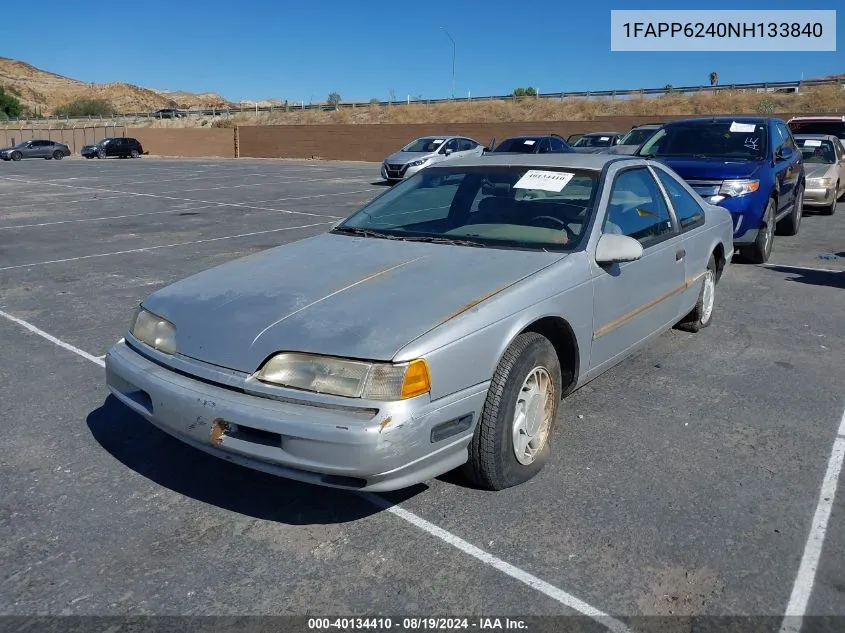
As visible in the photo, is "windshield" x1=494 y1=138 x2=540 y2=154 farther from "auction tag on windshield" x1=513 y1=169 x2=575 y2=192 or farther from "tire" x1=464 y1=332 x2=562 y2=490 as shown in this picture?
"tire" x1=464 y1=332 x2=562 y2=490

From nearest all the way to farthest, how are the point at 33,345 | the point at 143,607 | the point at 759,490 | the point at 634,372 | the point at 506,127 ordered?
1. the point at 143,607
2. the point at 759,490
3. the point at 634,372
4. the point at 33,345
5. the point at 506,127

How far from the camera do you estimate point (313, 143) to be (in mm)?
47562

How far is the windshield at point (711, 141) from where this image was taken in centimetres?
893

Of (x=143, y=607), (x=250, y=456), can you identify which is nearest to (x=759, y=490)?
(x=250, y=456)

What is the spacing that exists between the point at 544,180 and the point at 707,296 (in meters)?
2.16

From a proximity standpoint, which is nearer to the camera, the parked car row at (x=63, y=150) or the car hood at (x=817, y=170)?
the car hood at (x=817, y=170)

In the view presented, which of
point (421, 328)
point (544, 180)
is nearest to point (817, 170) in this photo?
point (544, 180)

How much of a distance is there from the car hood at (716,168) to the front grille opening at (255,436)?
6.83 metres

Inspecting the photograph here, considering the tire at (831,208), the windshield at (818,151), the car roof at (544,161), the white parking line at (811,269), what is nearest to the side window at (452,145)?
the windshield at (818,151)

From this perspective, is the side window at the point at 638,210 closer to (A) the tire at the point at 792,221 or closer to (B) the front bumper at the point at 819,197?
(A) the tire at the point at 792,221

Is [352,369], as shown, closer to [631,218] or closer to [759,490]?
[759,490]

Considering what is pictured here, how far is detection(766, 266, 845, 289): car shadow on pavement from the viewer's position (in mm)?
7656

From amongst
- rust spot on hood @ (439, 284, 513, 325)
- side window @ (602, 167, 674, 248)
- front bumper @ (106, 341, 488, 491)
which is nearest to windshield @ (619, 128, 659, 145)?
side window @ (602, 167, 674, 248)

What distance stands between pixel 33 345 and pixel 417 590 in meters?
4.16
